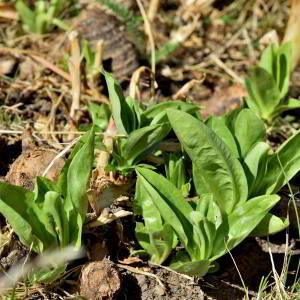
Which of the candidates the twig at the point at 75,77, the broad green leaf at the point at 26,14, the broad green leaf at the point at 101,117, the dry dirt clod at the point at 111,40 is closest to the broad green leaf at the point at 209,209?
the broad green leaf at the point at 101,117

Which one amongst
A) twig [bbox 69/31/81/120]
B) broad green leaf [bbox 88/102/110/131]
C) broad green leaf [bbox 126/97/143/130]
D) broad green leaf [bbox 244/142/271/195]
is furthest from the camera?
twig [bbox 69/31/81/120]

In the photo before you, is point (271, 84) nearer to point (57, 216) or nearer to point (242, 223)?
point (242, 223)

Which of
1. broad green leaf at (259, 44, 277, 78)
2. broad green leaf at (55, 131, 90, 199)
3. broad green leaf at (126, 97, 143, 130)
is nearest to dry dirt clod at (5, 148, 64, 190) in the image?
broad green leaf at (55, 131, 90, 199)

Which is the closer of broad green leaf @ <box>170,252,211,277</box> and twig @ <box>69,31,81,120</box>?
broad green leaf @ <box>170,252,211,277</box>

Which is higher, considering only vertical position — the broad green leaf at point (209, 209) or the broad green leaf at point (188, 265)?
the broad green leaf at point (209, 209)

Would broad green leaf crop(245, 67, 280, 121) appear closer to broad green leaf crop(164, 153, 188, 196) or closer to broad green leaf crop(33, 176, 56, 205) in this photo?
broad green leaf crop(164, 153, 188, 196)

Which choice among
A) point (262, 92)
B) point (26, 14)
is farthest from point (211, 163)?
point (26, 14)

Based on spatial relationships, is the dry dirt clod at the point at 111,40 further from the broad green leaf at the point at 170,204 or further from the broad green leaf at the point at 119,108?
the broad green leaf at the point at 170,204

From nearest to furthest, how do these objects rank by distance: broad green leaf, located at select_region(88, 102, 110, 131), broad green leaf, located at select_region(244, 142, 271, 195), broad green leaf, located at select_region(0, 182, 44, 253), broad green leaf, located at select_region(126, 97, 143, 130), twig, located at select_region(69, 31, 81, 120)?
broad green leaf, located at select_region(0, 182, 44, 253) < broad green leaf, located at select_region(244, 142, 271, 195) < broad green leaf, located at select_region(126, 97, 143, 130) < broad green leaf, located at select_region(88, 102, 110, 131) < twig, located at select_region(69, 31, 81, 120)
